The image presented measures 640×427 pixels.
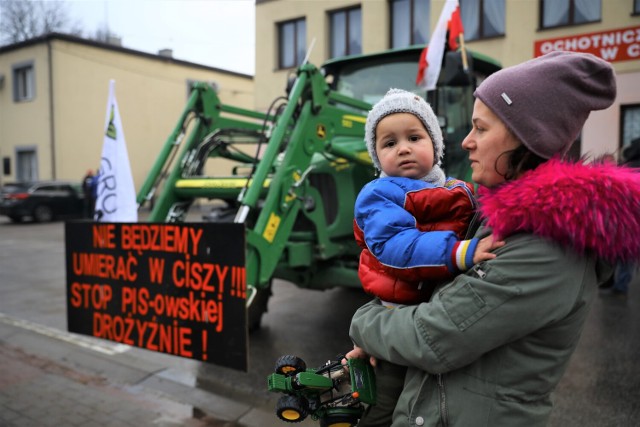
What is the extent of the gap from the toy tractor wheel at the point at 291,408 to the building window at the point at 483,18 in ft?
45.9

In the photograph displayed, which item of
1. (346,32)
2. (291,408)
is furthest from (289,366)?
(346,32)

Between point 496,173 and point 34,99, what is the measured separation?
24.7 m

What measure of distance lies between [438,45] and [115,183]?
2.94 m

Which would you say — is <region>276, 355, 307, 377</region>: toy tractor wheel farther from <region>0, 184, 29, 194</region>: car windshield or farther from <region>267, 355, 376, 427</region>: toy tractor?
<region>0, 184, 29, 194</region>: car windshield

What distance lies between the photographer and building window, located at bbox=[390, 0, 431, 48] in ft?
49.6

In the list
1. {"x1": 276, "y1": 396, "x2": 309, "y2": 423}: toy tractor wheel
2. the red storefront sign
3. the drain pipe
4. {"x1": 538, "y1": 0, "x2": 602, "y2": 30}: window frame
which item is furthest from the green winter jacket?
the drain pipe

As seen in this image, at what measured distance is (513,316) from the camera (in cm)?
117

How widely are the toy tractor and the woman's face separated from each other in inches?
26.6

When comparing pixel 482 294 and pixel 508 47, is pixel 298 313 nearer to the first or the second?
pixel 482 294

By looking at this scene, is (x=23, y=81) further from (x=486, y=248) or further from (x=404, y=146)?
(x=486, y=248)

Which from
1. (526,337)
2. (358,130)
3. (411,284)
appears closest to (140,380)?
(358,130)

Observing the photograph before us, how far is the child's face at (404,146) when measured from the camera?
1.66 metres

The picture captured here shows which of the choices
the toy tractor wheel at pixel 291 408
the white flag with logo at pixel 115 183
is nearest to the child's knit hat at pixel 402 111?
the toy tractor wheel at pixel 291 408

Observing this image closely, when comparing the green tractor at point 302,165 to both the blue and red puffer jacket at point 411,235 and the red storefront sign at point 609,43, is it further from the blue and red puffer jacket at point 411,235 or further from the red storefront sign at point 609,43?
the red storefront sign at point 609,43
